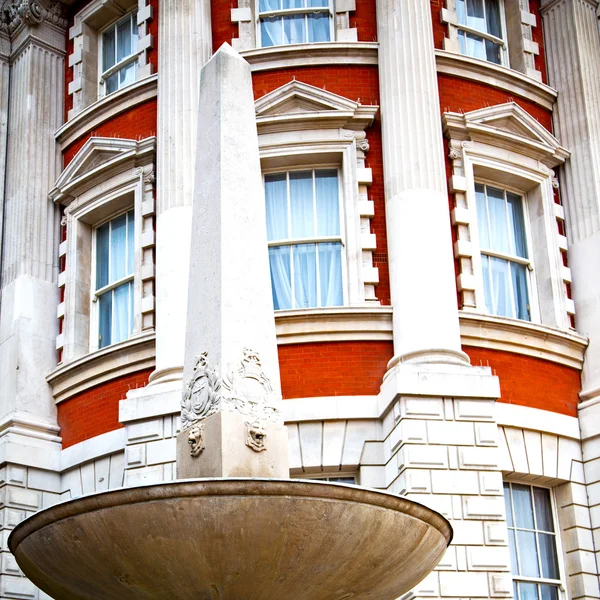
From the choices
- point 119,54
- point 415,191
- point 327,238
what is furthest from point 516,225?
point 119,54

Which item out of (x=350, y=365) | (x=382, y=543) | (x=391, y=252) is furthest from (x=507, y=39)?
(x=382, y=543)

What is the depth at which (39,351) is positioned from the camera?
61.6 ft

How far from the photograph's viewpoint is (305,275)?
17438 millimetres

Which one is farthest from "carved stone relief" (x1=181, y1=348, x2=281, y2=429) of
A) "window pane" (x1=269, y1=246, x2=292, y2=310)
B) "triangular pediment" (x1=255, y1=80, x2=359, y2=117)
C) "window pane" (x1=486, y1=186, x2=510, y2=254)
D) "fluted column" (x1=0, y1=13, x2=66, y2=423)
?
"window pane" (x1=486, y1=186, x2=510, y2=254)

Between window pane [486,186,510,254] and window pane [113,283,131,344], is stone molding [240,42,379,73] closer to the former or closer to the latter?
window pane [486,186,510,254]

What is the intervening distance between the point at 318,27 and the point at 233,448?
9982 millimetres

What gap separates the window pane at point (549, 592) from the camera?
16312 mm

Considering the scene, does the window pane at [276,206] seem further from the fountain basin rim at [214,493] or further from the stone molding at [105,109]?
the fountain basin rim at [214,493]

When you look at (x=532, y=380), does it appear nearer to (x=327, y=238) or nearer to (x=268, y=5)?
(x=327, y=238)

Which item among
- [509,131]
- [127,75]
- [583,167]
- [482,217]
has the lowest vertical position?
[482,217]

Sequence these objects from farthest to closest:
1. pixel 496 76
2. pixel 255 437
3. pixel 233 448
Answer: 1. pixel 496 76
2. pixel 255 437
3. pixel 233 448

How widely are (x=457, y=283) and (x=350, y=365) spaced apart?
1888mm

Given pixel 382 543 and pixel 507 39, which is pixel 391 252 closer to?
pixel 507 39

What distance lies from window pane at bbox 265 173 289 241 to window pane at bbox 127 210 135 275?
7.03 ft
